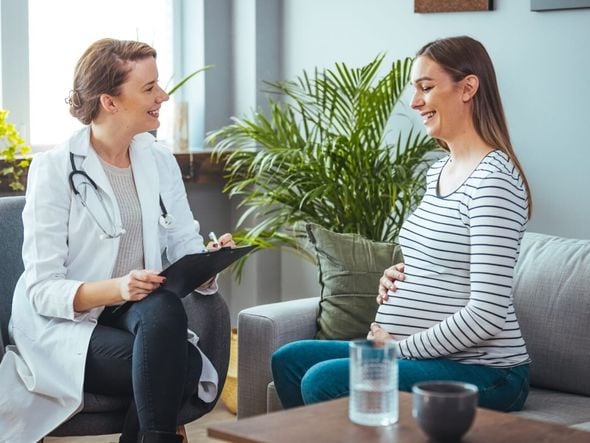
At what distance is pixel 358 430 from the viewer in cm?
168

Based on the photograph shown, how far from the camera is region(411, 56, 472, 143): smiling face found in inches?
96.7

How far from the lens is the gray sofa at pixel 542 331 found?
8.50 ft

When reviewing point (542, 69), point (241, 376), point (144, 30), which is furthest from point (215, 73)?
point (241, 376)

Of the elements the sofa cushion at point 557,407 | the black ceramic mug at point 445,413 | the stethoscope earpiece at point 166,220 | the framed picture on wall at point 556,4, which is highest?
the framed picture on wall at point 556,4

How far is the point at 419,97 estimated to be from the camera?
8.23ft

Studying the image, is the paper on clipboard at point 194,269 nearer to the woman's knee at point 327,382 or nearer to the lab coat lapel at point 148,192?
the lab coat lapel at point 148,192

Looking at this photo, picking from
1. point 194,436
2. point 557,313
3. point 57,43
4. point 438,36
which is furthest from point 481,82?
point 57,43

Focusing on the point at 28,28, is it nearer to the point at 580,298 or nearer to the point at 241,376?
the point at 241,376

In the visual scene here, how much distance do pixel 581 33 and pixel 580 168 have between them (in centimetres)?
40

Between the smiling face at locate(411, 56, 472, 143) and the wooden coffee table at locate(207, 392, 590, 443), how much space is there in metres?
0.86

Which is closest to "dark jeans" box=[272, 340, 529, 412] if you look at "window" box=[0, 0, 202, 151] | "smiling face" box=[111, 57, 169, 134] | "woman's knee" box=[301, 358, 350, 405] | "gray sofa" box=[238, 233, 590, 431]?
"woman's knee" box=[301, 358, 350, 405]

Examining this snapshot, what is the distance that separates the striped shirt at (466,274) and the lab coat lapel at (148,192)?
615 mm

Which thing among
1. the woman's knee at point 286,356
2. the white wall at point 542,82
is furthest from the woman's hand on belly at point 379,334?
the white wall at point 542,82

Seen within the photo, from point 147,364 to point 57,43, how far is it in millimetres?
1821
